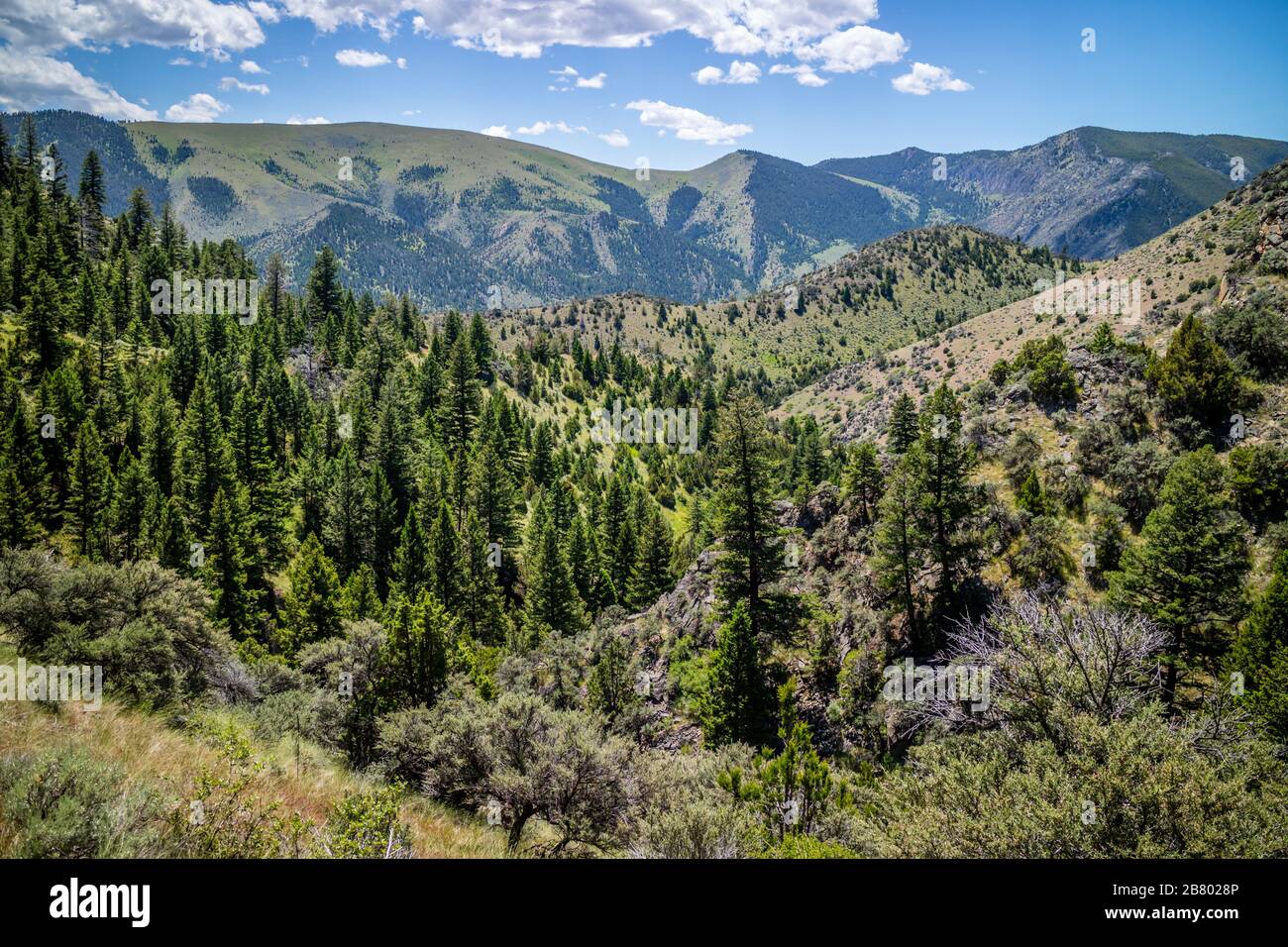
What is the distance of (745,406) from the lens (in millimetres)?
32375

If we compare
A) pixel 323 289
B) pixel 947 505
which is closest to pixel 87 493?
pixel 323 289

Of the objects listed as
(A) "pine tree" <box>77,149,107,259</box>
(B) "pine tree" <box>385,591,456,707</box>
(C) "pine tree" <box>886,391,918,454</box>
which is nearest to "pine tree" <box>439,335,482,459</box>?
(C) "pine tree" <box>886,391,918,454</box>

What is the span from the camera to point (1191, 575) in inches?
858

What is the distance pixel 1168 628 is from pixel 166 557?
64008 mm

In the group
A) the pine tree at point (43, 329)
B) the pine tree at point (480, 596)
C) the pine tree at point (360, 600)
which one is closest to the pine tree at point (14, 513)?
the pine tree at point (360, 600)

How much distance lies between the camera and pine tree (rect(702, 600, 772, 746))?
29.4 meters

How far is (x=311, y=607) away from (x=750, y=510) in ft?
117

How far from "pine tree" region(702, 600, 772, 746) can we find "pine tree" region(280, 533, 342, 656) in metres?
31.1

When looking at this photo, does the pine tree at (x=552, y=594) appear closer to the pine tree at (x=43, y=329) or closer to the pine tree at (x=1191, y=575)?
the pine tree at (x=1191, y=575)

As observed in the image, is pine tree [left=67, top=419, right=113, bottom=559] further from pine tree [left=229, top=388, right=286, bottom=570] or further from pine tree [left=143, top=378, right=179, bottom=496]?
pine tree [left=229, top=388, right=286, bottom=570]

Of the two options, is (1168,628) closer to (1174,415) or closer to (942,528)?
(942,528)

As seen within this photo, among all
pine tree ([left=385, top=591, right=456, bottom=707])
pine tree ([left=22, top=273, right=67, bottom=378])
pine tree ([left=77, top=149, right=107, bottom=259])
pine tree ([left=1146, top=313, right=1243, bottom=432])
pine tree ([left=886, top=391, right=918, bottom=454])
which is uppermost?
pine tree ([left=77, top=149, right=107, bottom=259])

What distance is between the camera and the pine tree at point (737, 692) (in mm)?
29391

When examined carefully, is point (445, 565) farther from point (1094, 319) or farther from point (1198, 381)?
point (1094, 319)
